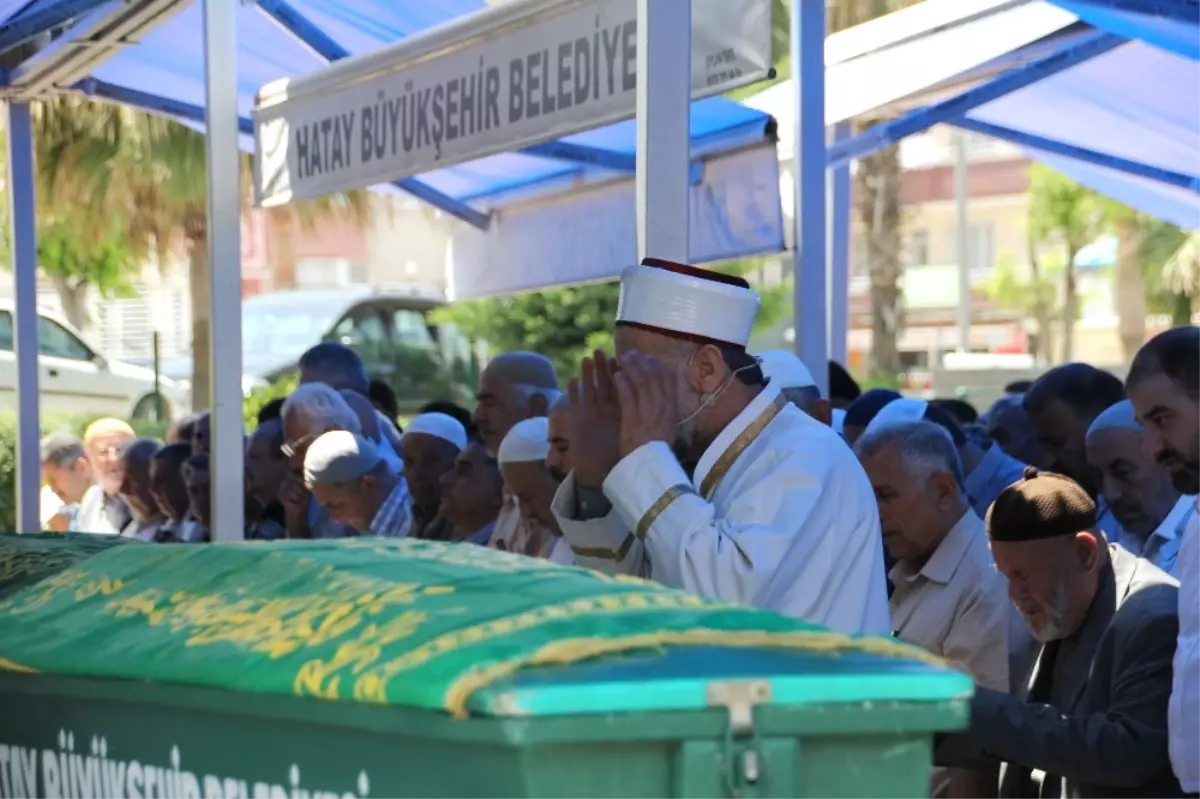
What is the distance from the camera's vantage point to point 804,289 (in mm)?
5984

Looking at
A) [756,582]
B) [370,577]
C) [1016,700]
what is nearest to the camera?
[370,577]

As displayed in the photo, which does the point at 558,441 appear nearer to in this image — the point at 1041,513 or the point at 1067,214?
the point at 1041,513

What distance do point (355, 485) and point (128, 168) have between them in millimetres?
12388

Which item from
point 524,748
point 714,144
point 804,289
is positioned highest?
point 714,144

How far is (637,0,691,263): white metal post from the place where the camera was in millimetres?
4348

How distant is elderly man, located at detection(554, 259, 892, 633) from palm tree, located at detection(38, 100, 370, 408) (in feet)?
47.4

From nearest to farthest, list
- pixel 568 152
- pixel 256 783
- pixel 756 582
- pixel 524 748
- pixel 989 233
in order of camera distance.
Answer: pixel 524 748, pixel 256 783, pixel 756 582, pixel 568 152, pixel 989 233

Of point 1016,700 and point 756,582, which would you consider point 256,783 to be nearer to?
point 756,582

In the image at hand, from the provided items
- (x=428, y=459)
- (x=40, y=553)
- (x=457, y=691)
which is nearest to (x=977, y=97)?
(x=428, y=459)

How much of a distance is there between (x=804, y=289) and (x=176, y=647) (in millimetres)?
3457

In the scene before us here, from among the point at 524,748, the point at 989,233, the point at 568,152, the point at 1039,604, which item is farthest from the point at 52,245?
the point at 989,233

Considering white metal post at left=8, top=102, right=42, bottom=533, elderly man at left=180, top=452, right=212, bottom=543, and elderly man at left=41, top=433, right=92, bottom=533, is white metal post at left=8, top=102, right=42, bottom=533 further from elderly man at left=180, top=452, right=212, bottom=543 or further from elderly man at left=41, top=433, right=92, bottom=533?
elderly man at left=41, top=433, right=92, bottom=533

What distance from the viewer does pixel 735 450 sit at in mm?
3791

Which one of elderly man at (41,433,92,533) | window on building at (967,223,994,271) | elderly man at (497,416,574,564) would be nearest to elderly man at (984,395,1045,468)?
elderly man at (497,416,574,564)
